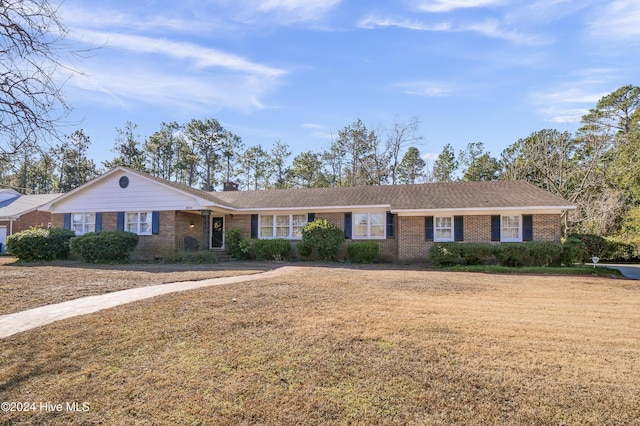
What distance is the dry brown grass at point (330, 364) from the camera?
308 cm

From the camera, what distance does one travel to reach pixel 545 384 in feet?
11.5

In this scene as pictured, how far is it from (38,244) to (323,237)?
1304 centimetres

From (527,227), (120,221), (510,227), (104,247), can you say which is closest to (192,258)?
(104,247)

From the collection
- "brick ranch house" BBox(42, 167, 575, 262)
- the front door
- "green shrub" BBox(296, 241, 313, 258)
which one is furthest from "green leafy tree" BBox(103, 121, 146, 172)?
"green shrub" BBox(296, 241, 313, 258)

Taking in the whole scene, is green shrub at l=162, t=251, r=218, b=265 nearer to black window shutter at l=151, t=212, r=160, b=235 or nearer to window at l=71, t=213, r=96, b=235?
black window shutter at l=151, t=212, r=160, b=235

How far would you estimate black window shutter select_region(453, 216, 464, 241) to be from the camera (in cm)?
1638

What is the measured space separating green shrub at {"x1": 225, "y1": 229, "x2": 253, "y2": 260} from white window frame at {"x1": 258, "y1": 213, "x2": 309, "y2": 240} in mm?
1122

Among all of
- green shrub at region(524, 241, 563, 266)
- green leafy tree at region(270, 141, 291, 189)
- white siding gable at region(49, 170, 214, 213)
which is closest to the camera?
green shrub at region(524, 241, 563, 266)

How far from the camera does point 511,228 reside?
52.9 feet

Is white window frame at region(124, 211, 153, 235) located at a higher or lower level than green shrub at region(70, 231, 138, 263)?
higher

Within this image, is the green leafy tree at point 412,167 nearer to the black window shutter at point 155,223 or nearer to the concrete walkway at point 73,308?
the black window shutter at point 155,223

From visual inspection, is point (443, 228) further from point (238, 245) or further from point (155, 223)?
point (155, 223)

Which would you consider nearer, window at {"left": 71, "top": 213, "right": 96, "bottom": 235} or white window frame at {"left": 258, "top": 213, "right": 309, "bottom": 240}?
white window frame at {"left": 258, "top": 213, "right": 309, "bottom": 240}

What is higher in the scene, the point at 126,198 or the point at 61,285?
the point at 126,198
